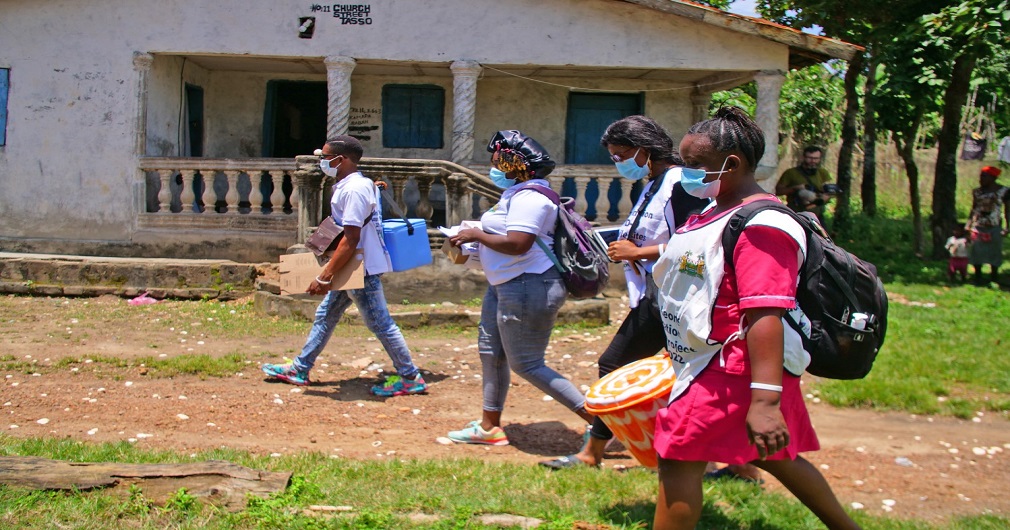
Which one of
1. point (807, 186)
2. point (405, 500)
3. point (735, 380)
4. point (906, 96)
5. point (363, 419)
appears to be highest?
point (906, 96)

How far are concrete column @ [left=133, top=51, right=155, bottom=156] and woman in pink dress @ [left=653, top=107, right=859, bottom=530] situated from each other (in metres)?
10.1

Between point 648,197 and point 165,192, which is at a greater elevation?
point 648,197

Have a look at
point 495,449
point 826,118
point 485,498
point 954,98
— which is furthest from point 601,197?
point 826,118

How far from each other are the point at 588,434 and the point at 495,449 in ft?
2.21

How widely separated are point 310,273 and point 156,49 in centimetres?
689

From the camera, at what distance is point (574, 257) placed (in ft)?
15.1

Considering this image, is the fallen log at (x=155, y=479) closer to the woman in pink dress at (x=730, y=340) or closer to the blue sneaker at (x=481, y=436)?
the blue sneaker at (x=481, y=436)

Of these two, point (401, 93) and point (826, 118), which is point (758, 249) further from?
point (826, 118)

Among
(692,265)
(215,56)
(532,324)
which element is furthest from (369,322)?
(215,56)

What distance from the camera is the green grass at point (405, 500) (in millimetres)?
3525

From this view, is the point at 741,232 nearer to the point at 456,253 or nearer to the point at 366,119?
the point at 456,253

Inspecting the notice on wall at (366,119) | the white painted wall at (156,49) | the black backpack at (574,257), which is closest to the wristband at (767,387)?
the black backpack at (574,257)

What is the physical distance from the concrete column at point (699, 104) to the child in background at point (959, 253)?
12.6 feet

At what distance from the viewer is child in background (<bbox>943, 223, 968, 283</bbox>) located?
11.5m
